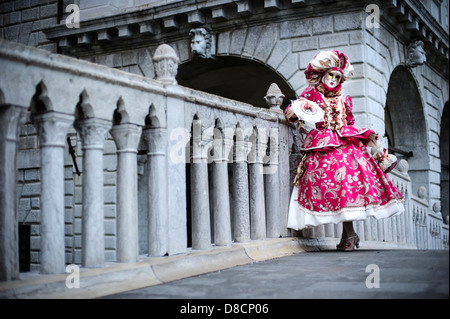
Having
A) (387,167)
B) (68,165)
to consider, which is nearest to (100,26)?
(68,165)

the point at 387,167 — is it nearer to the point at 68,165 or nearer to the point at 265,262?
the point at 265,262

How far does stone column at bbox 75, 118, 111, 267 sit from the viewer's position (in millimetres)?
3227

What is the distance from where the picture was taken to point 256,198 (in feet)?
16.5

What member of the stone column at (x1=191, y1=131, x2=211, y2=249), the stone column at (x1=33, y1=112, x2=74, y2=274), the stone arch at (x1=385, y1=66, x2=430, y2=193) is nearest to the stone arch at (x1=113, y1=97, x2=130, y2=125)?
the stone column at (x1=33, y1=112, x2=74, y2=274)

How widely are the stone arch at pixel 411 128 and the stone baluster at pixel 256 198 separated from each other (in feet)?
29.6

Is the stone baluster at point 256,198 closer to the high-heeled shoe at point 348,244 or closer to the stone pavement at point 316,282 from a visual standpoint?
the stone pavement at point 316,282

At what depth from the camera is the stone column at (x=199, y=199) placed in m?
4.15

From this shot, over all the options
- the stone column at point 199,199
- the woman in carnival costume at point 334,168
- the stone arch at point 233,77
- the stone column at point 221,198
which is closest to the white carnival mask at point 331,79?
the woman in carnival costume at point 334,168

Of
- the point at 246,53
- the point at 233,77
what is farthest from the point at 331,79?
the point at 233,77

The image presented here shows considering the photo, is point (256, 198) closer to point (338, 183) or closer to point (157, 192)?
point (338, 183)

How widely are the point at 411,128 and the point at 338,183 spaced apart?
926 cm

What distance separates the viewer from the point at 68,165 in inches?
482

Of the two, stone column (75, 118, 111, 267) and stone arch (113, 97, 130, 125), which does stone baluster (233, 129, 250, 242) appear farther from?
stone column (75, 118, 111, 267)

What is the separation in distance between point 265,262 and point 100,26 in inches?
351
